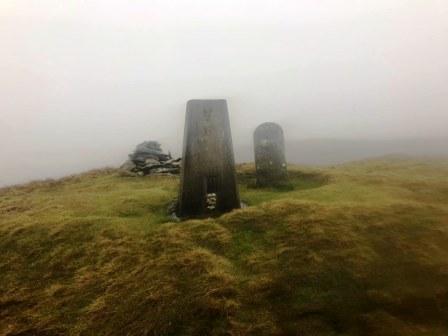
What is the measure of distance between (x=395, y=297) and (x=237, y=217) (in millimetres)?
5646

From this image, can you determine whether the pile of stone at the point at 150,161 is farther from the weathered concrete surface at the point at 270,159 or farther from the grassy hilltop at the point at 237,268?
the grassy hilltop at the point at 237,268

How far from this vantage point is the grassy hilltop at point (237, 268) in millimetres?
7570

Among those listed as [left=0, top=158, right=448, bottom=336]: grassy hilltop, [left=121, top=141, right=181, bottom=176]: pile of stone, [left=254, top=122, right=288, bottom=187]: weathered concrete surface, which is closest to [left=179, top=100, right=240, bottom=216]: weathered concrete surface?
[left=0, top=158, right=448, bottom=336]: grassy hilltop

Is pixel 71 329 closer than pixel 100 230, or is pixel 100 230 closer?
pixel 71 329

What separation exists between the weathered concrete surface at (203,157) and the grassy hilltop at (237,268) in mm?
1140

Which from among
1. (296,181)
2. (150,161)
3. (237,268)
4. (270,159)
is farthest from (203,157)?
(150,161)

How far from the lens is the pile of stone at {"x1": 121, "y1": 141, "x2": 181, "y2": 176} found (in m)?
→ 24.2

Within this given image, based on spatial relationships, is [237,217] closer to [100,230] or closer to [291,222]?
[291,222]

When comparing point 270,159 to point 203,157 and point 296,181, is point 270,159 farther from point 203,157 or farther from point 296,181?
point 203,157

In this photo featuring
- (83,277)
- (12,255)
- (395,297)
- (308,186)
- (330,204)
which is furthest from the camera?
(308,186)

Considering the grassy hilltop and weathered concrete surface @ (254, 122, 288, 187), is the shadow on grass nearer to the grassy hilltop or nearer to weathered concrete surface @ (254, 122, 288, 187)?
weathered concrete surface @ (254, 122, 288, 187)

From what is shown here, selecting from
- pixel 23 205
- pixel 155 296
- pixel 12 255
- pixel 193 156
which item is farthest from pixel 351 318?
pixel 23 205

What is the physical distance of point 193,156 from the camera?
1342cm

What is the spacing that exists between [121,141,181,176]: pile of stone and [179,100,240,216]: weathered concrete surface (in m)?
10.4
